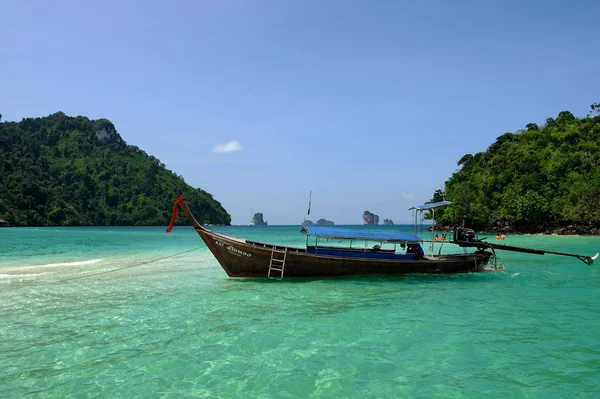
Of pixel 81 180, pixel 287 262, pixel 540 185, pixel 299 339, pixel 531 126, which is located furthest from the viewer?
pixel 81 180

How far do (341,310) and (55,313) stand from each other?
356 inches

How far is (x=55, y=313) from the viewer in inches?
487

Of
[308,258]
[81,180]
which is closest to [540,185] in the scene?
[308,258]

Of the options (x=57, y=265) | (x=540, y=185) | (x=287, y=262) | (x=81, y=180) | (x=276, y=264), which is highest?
(x=81, y=180)

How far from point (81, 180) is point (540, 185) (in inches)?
5485

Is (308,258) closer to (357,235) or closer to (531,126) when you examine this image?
(357,235)

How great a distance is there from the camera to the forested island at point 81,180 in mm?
114750

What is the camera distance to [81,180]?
139625 millimetres

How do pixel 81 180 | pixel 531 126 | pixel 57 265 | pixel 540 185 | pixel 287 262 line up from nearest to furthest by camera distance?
1. pixel 287 262
2. pixel 57 265
3. pixel 540 185
4. pixel 531 126
5. pixel 81 180

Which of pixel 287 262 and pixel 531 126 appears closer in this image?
pixel 287 262

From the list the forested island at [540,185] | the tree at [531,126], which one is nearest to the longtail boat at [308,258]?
the forested island at [540,185]

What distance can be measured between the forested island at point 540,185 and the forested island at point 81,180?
109046 mm

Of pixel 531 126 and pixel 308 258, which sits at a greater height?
pixel 531 126

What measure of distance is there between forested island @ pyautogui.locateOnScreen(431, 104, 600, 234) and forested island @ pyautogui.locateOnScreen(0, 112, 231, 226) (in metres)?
109
